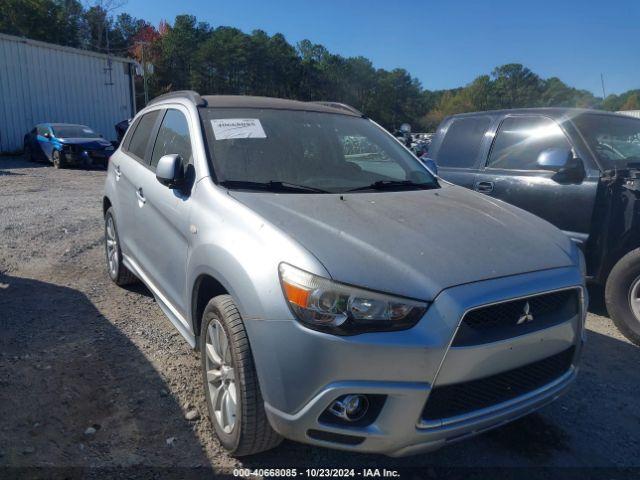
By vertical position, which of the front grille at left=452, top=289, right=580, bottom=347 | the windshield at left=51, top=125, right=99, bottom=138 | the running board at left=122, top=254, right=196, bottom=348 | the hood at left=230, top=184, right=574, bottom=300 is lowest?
the windshield at left=51, top=125, right=99, bottom=138

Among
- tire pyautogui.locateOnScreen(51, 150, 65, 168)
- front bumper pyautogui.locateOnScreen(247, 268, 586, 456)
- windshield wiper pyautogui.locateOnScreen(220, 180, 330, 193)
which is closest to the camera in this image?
front bumper pyautogui.locateOnScreen(247, 268, 586, 456)

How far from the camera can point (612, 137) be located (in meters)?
4.88

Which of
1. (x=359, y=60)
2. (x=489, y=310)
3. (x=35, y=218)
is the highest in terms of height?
(x=359, y=60)

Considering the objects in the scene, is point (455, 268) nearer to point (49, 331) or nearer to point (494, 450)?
point (494, 450)

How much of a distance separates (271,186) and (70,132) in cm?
1635

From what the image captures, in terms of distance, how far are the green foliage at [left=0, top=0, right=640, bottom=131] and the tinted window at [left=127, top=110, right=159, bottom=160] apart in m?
41.8

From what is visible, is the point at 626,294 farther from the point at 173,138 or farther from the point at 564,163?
the point at 173,138

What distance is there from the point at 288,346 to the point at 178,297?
4.16ft

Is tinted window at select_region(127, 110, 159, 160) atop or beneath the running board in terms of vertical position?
atop

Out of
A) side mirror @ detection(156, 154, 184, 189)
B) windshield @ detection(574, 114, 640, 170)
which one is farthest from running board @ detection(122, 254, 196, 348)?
windshield @ detection(574, 114, 640, 170)

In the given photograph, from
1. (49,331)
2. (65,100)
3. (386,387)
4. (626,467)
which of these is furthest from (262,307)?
(65,100)

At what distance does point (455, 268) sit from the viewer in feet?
7.08

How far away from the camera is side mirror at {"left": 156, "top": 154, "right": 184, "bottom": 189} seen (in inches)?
115

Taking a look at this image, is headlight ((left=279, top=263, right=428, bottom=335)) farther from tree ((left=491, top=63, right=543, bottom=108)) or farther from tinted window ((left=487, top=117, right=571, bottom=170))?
tree ((left=491, top=63, right=543, bottom=108))
